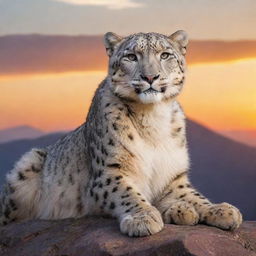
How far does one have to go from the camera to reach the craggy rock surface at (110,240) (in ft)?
24.6

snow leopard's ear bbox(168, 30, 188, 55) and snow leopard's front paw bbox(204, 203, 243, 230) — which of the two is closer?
snow leopard's front paw bbox(204, 203, 243, 230)

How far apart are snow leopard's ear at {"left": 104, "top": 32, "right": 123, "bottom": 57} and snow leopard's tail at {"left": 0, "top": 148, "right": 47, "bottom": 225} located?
5.87 ft

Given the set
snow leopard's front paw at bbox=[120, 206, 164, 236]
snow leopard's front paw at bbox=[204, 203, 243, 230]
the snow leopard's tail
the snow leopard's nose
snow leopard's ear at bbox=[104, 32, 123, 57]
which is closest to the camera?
snow leopard's front paw at bbox=[120, 206, 164, 236]

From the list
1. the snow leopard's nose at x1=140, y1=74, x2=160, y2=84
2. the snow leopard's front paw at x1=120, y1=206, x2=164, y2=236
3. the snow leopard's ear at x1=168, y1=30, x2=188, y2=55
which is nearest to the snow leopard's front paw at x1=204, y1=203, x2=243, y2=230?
the snow leopard's front paw at x1=120, y1=206, x2=164, y2=236

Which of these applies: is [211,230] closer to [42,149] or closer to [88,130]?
[88,130]

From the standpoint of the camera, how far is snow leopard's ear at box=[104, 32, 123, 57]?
28.8 feet

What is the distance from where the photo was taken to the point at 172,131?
8781 mm

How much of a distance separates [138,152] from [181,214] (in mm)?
737

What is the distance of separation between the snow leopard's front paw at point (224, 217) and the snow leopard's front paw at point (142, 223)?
57 cm

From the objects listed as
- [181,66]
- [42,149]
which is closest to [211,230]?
[181,66]

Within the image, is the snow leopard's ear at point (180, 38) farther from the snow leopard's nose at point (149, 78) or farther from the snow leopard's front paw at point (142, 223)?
the snow leopard's front paw at point (142, 223)

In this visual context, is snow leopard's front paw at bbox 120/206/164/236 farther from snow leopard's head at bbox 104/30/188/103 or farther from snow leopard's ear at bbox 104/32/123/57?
snow leopard's ear at bbox 104/32/123/57

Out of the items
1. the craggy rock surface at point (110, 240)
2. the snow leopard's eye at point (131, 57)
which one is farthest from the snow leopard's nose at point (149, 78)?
the craggy rock surface at point (110, 240)

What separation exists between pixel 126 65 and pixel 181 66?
0.56 metres
